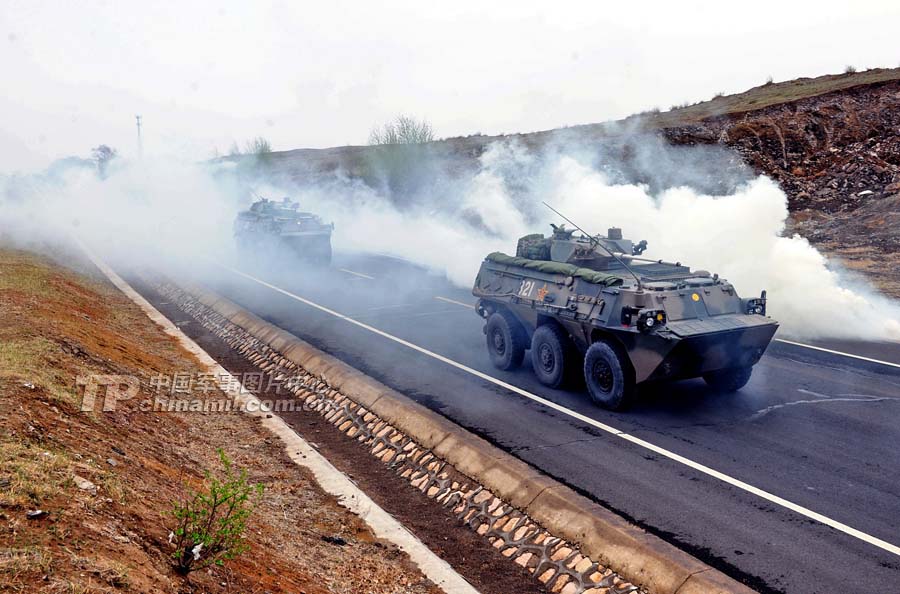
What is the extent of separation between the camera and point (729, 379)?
12352 mm

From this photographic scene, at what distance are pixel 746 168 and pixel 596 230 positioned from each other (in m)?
25.4

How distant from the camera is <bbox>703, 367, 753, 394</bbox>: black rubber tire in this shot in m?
12.2

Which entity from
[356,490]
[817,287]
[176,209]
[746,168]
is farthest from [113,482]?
[176,209]

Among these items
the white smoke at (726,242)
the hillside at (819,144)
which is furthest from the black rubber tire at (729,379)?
the hillside at (819,144)

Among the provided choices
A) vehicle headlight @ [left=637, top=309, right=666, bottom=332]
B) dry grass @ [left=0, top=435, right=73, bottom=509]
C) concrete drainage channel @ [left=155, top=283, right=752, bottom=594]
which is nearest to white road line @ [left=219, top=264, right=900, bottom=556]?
vehicle headlight @ [left=637, top=309, right=666, bottom=332]

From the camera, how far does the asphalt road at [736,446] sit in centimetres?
740

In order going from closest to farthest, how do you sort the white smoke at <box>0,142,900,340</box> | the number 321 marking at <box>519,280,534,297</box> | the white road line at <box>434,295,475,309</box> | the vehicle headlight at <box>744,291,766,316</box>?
the vehicle headlight at <box>744,291,766,316</box> → the number 321 marking at <box>519,280,534,297</box> → the white smoke at <box>0,142,900,340</box> → the white road line at <box>434,295,475,309</box>

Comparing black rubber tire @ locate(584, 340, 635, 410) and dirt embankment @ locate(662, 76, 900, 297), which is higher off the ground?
dirt embankment @ locate(662, 76, 900, 297)

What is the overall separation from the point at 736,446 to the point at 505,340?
5074mm

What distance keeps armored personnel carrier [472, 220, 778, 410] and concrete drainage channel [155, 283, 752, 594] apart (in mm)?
2443

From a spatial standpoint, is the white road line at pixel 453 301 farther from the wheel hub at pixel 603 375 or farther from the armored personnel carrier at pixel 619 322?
the wheel hub at pixel 603 375

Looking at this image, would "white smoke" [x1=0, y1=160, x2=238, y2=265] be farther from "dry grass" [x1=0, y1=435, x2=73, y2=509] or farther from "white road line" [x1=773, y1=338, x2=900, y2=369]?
"dry grass" [x1=0, y1=435, x2=73, y2=509]

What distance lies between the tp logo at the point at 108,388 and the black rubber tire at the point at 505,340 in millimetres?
6094

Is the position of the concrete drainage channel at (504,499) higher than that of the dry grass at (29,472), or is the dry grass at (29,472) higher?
the dry grass at (29,472)
